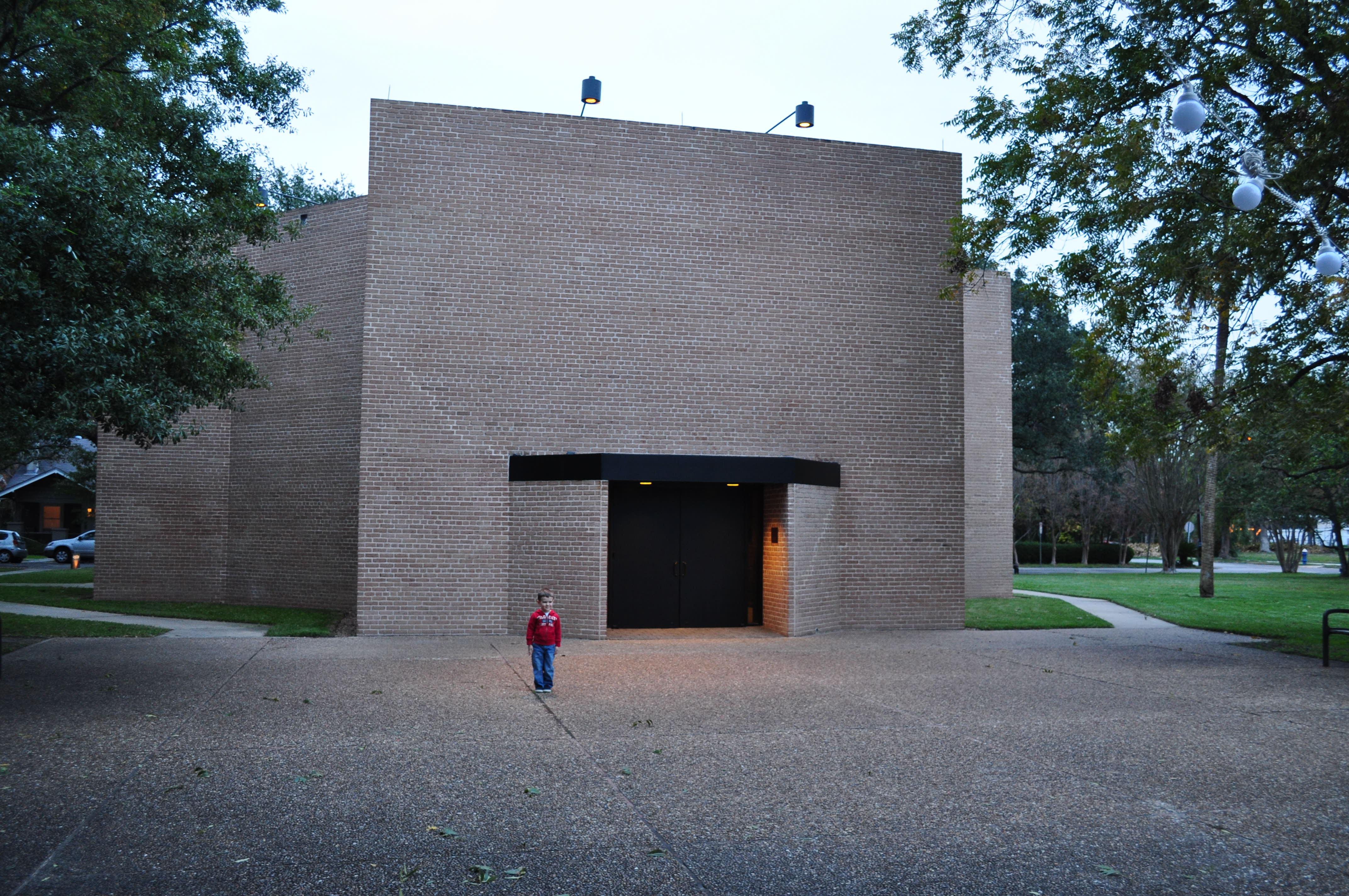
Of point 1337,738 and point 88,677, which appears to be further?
point 88,677

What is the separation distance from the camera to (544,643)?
10.6 metres

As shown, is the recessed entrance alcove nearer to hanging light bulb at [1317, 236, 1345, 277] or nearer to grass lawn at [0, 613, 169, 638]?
grass lawn at [0, 613, 169, 638]

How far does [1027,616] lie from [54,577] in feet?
91.5

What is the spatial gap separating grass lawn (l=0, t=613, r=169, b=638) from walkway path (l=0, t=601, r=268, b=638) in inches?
11.5

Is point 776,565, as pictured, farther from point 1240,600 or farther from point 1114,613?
point 1240,600

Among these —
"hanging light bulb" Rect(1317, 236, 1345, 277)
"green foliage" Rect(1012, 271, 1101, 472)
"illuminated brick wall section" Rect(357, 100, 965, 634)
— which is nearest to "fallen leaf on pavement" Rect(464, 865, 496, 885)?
"illuminated brick wall section" Rect(357, 100, 965, 634)

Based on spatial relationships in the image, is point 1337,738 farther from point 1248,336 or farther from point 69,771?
point 69,771

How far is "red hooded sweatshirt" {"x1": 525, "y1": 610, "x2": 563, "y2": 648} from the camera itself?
1062 centimetres

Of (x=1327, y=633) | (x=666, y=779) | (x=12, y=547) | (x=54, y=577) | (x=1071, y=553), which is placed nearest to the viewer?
(x=666, y=779)

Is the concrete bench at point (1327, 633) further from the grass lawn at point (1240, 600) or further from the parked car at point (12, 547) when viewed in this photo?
the parked car at point (12, 547)

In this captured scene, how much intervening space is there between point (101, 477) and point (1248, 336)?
895 inches

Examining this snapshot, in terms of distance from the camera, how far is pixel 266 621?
1827 centimetres

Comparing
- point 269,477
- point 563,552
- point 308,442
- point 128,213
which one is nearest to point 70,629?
point 269,477

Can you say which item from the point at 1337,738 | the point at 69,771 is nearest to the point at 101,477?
the point at 69,771
